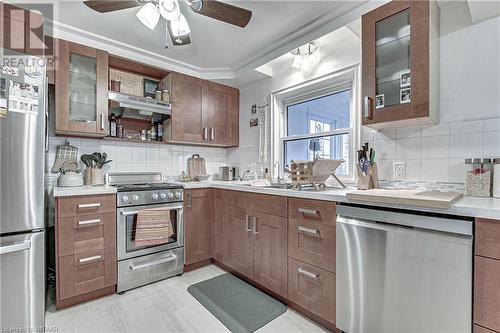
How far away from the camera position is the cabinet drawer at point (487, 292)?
970 millimetres

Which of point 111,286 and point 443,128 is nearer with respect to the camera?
point 443,128

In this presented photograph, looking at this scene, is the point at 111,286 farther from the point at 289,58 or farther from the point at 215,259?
the point at 289,58

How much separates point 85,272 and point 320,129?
258cm

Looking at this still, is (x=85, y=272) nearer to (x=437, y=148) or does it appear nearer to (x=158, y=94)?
(x=158, y=94)

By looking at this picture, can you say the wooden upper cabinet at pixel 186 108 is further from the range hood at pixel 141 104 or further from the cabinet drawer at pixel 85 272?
the cabinet drawer at pixel 85 272

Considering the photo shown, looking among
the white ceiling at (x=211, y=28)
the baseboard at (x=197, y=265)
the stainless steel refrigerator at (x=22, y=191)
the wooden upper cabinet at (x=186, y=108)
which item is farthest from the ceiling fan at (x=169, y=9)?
the baseboard at (x=197, y=265)

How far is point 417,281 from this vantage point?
1182 millimetres

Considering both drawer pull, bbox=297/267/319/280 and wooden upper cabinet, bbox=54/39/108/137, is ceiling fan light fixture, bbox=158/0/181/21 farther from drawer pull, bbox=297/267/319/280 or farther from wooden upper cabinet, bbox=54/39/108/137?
drawer pull, bbox=297/267/319/280

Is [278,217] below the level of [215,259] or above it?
above

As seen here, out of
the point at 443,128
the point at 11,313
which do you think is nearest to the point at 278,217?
the point at 443,128

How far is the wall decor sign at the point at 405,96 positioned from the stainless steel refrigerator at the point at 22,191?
2.35 metres

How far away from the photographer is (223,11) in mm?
1581

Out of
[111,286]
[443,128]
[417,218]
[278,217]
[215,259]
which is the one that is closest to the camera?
[417,218]

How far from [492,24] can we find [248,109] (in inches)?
95.1
